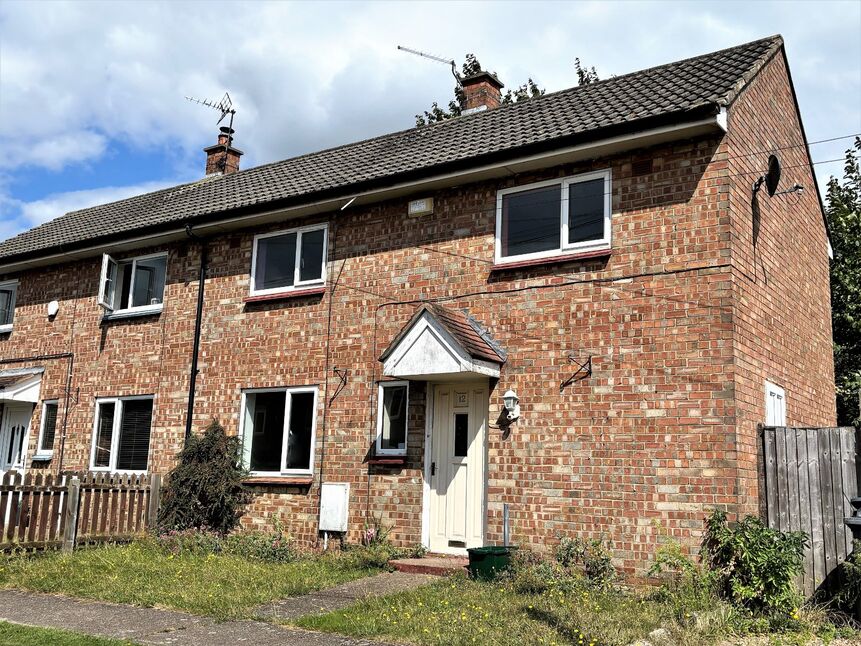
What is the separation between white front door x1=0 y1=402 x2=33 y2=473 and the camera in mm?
17453

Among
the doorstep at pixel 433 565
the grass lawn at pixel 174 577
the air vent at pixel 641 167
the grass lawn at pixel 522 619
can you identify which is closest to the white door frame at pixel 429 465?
the doorstep at pixel 433 565

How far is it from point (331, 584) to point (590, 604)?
3416mm

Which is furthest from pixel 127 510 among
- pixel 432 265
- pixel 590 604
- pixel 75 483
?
pixel 590 604

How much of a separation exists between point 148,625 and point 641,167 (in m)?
7.98

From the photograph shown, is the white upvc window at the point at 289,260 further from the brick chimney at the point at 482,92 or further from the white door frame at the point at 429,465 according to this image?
the brick chimney at the point at 482,92

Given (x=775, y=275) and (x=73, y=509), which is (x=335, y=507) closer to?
(x=73, y=509)

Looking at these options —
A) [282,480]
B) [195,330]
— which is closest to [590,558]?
[282,480]

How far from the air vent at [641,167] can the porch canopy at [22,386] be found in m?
13.0

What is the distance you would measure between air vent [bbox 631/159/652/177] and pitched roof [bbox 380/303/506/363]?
9.78 ft

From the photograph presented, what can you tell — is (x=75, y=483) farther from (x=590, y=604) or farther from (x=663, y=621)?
(x=663, y=621)

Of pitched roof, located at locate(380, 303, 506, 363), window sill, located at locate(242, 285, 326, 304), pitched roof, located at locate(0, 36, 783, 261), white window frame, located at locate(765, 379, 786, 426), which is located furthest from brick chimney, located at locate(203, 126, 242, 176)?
white window frame, located at locate(765, 379, 786, 426)

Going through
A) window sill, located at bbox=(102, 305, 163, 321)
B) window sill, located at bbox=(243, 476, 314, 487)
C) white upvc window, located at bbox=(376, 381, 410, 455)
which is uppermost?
window sill, located at bbox=(102, 305, 163, 321)

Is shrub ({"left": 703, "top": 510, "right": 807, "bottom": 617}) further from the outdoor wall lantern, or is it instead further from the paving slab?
the paving slab

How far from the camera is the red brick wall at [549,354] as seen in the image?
986 cm
